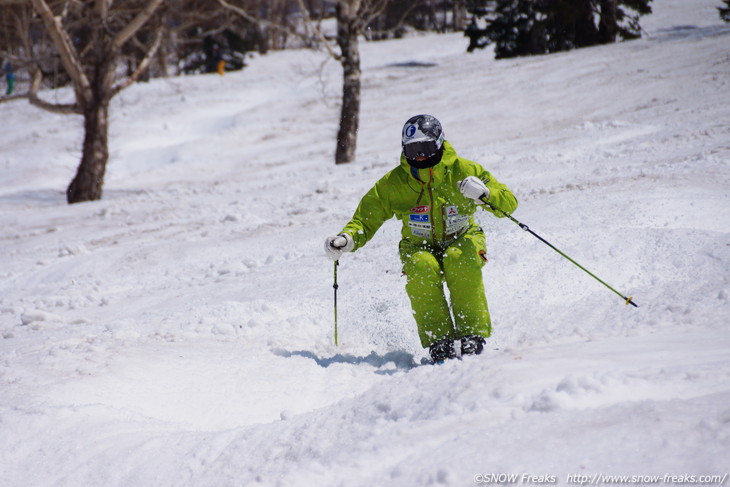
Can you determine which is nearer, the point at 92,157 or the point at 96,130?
the point at 96,130

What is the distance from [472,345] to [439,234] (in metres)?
0.77

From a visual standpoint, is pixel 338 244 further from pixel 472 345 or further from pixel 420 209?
pixel 472 345

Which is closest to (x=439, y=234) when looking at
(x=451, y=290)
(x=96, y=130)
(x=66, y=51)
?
(x=451, y=290)

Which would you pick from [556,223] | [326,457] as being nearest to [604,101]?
[556,223]

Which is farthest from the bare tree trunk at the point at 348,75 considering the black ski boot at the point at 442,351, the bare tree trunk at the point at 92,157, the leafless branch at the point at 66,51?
the black ski boot at the point at 442,351

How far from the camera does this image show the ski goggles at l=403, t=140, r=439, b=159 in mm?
4164

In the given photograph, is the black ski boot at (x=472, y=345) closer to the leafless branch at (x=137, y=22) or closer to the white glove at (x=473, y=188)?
the white glove at (x=473, y=188)

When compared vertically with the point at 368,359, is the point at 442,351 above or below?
above

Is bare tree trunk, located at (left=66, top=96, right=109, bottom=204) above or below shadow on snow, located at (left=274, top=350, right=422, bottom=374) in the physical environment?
above

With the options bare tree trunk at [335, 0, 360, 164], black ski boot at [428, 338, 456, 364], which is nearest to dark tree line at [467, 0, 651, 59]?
bare tree trunk at [335, 0, 360, 164]

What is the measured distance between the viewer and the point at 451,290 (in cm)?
430

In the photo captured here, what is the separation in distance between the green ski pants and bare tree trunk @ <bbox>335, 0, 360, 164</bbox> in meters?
9.69

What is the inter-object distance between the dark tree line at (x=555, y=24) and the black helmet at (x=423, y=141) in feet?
66.2

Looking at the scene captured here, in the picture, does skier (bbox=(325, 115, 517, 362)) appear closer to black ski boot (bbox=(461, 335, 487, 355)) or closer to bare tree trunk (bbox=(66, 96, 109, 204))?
black ski boot (bbox=(461, 335, 487, 355))
